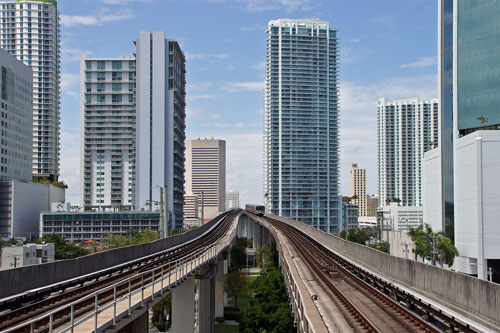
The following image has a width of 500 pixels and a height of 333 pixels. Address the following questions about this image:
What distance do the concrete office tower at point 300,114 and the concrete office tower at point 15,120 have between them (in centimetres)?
8603

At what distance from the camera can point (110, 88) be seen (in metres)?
160

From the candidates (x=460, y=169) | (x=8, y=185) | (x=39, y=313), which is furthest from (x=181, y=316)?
(x=8, y=185)

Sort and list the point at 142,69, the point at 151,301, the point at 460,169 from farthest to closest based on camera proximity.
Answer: the point at 142,69, the point at 460,169, the point at 151,301

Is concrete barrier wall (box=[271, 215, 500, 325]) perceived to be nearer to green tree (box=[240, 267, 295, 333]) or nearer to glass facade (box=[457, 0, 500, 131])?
green tree (box=[240, 267, 295, 333])

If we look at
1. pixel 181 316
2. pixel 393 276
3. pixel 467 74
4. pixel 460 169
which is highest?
pixel 467 74

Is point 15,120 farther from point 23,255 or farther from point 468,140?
point 468,140

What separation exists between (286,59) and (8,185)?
108 meters

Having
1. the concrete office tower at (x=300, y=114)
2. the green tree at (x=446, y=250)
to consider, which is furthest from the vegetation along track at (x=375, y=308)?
the concrete office tower at (x=300, y=114)

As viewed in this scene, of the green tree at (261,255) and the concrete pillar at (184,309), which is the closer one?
the concrete pillar at (184,309)

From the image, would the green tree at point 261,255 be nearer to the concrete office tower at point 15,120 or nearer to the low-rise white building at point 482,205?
the low-rise white building at point 482,205

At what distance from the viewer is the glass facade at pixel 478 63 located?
74438 mm

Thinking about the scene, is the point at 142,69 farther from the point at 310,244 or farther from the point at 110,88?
the point at 310,244

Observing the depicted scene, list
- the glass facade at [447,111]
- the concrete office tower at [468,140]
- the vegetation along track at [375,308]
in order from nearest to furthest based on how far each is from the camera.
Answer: the vegetation along track at [375,308], the concrete office tower at [468,140], the glass facade at [447,111]

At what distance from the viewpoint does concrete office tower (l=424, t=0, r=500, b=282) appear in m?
65.9
